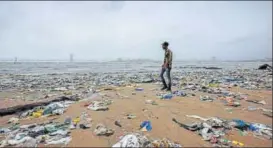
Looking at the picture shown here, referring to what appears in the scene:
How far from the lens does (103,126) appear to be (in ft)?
13.5

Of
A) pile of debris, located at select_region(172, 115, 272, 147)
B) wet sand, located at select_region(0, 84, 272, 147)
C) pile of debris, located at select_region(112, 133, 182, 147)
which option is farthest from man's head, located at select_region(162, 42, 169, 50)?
pile of debris, located at select_region(112, 133, 182, 147)

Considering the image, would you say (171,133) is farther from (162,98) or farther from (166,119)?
(162,98)

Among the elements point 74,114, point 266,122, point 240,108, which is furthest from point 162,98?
point 266,122

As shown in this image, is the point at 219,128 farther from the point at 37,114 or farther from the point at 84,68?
the point at 84,68

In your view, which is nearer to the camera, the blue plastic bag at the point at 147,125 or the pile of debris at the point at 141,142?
the pile of debris at the point at 141,142

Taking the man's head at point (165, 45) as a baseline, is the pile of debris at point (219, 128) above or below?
below

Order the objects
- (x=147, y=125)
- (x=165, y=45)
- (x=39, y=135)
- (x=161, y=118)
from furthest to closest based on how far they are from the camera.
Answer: (x=165, y=45) → (x=161, y=118) → (x=147, y=125) → (x=39, y=135)

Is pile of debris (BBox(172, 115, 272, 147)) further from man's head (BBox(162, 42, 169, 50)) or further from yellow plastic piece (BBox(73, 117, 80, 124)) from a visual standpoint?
man's head (BBox(162, 42, 169, 50))

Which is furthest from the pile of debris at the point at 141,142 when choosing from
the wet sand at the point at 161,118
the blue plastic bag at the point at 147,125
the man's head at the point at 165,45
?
the man's head at the point at 165,45

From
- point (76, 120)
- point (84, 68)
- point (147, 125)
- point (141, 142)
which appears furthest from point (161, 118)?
point (84, 68)

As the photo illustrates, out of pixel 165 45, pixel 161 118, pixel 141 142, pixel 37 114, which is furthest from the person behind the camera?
pixel 165 45

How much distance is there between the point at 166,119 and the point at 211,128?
2.91 feet

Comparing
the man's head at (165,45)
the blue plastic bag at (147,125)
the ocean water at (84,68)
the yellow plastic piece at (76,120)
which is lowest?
the ocean water at (84,68)

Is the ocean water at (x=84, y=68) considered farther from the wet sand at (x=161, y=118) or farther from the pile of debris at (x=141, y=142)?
the pile of debris at (x=141, y=142)
